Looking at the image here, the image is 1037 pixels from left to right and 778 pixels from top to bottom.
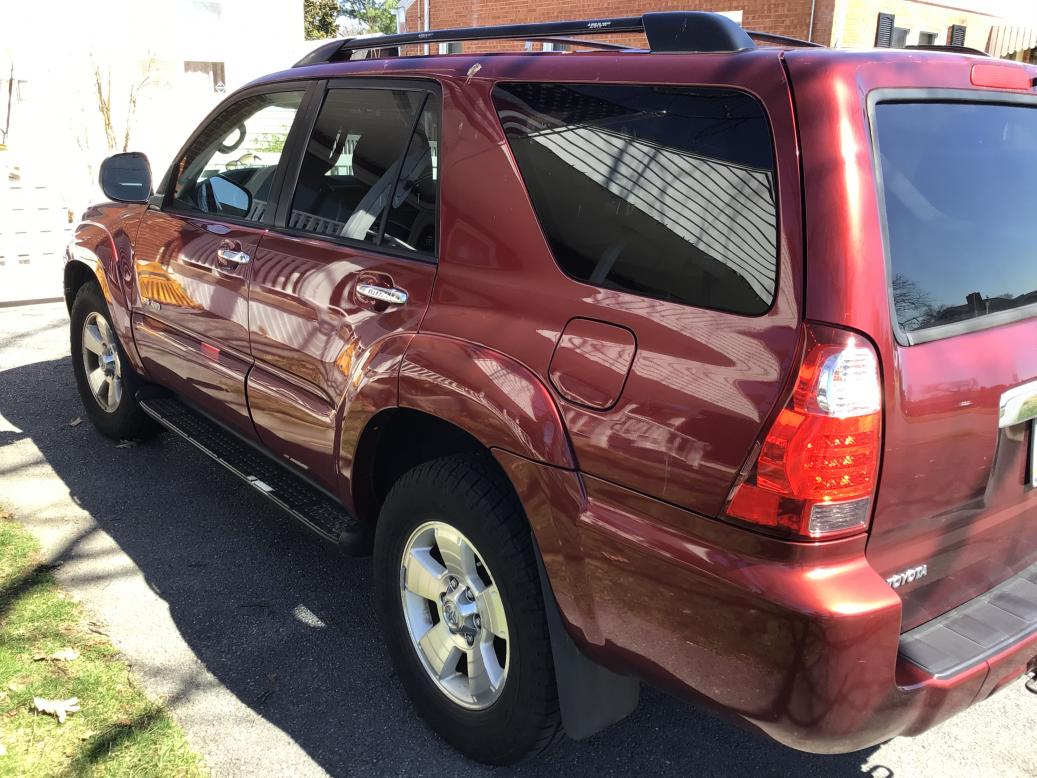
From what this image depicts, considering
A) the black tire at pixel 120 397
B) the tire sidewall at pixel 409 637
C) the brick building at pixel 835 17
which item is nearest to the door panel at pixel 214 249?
the black tire at pixel 120 397

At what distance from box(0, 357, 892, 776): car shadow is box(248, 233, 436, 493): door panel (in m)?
0.58

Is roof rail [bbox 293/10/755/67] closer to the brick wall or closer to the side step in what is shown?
the side step

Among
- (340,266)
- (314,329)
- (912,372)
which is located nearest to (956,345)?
(912,372)

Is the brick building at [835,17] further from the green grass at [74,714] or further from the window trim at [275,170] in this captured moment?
the green grass at [74,714]

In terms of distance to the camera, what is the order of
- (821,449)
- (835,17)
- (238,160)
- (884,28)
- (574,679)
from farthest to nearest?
(884,28)
(835,17)
(238,160)
(574,679)
(821,449)

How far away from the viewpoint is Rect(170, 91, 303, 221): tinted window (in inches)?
137

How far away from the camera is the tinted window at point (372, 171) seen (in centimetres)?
267

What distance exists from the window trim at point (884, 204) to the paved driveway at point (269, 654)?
142 centimetres

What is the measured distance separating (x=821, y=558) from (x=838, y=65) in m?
0.98

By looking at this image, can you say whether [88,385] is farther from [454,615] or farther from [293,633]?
[454,615]

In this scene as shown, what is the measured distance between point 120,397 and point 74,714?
2.28 meters

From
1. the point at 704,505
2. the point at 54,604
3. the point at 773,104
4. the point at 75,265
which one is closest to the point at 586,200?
the point at 773,104

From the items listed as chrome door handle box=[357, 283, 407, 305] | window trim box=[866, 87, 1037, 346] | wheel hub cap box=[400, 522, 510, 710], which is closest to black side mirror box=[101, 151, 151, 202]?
chrome door handle box=[357, 283, 407, 305]

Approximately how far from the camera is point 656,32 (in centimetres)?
213
